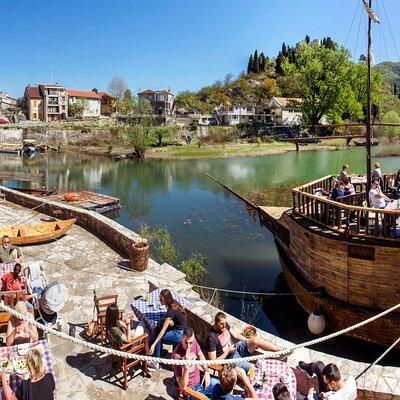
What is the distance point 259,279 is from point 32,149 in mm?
71623

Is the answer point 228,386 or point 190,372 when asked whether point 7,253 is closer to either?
point 190,372

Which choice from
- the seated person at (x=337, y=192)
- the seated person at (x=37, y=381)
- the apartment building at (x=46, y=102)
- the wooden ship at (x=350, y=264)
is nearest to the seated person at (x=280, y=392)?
the seated person at (x=37, y=381)

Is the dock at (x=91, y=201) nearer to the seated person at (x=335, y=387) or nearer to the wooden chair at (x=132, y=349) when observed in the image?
the wooden chair at (x=132, y=349)

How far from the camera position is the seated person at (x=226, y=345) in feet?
20.7

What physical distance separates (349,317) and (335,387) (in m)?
5.65

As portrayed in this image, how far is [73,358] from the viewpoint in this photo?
7.36 metres

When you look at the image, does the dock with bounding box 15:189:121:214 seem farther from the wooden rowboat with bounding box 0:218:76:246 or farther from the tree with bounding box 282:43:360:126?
the tree with bounding box 282:43:360:126

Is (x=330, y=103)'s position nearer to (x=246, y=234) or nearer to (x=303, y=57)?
(x=303, y=57)

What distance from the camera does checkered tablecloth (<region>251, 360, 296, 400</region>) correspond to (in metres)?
5.44

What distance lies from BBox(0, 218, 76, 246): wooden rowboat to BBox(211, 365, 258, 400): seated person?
10592 mm

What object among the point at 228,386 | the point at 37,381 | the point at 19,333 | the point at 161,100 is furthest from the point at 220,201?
the point at 161,100

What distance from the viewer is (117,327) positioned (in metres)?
6.81

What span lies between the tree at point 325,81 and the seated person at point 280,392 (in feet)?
240

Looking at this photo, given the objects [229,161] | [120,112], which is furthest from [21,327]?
[120,112]
